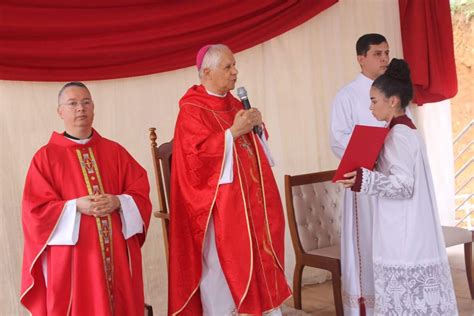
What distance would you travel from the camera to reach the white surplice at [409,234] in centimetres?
299

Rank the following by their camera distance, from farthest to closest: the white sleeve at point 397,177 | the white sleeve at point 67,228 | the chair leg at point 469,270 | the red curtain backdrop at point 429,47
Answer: the red curtain backdrop at point 429,47, the chair leg at point 469,270, the white sleeve at point 397,177, the white sleeve at point 67,228

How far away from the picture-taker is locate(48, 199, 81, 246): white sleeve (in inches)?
111

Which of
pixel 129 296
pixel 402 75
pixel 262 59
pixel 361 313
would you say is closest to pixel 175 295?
pixel 129 296

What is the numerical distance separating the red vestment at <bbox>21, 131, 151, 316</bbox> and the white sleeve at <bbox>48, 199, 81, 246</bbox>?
0.07 ft

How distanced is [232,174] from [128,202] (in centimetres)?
49

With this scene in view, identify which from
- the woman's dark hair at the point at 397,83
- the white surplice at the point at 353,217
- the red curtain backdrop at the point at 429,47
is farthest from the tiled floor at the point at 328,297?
the woman's dark hair at the point at 397,83

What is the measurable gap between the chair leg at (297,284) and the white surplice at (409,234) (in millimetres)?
1201

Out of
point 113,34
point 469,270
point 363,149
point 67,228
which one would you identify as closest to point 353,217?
point 363,149

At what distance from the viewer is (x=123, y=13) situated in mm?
4129

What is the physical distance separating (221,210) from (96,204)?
58 cm

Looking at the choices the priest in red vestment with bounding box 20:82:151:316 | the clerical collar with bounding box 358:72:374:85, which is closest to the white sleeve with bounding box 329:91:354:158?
the clerical collar with bounding box 358:72:374:85

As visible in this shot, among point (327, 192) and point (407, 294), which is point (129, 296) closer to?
point (407, 294)

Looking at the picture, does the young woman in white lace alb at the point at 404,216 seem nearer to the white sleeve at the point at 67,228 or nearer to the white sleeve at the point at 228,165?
the white sleeve at the point at 228,165

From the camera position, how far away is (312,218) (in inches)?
171
